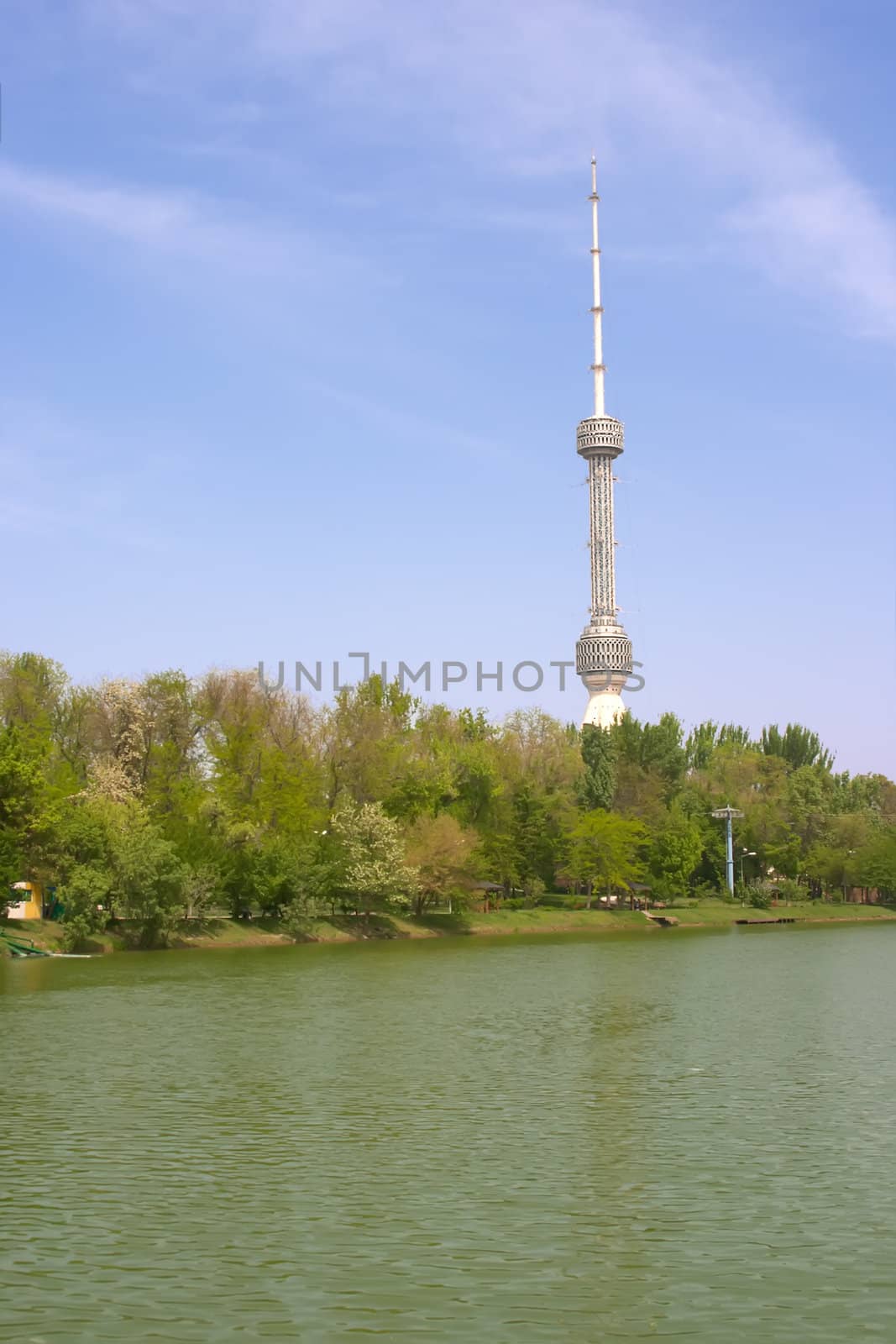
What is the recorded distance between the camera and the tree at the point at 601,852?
111875 mm

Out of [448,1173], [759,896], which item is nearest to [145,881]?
[448,1173]

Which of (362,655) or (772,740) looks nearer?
(362,655)

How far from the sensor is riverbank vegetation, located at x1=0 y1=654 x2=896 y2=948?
75250mm

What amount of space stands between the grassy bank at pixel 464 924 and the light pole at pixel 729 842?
2904mm

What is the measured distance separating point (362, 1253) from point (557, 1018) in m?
26.1

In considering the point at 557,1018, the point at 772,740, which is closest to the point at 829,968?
the point at 557,1018

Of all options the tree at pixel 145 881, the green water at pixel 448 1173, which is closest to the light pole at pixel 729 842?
the tree at pixel 145 881

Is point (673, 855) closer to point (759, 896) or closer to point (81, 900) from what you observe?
point (759, 896)

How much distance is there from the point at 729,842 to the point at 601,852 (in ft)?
63.1

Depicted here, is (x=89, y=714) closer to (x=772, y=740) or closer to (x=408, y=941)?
(x=408, y=941)

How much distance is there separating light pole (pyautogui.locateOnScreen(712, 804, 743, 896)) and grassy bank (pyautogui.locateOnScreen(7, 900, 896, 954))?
290 centimetres

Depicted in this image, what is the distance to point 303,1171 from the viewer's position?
854 inches

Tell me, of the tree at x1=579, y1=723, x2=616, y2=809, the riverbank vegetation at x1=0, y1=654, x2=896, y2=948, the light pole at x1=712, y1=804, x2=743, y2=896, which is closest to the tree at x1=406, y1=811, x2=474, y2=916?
the riverbank vegetation at x1=0, y1=654, x2=896, y2=948

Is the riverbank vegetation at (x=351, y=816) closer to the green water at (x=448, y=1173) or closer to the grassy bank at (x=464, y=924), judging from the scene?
the grassy bank at (x=464, y=924)
